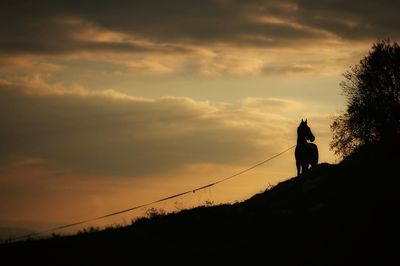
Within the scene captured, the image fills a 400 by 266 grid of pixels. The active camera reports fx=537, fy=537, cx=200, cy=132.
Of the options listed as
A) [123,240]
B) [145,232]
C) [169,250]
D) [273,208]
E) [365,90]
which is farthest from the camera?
[365,90]

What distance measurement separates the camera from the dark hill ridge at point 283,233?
15.4 m

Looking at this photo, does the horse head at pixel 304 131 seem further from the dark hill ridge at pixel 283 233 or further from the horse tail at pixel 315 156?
the dark hill ridge at pixel 283 233

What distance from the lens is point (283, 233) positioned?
17.6 metres

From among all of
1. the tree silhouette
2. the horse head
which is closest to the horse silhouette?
the horse head

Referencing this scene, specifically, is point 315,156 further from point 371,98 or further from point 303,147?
point 371,98

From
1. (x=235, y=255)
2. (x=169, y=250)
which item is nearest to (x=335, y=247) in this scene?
(x=235, y=255)

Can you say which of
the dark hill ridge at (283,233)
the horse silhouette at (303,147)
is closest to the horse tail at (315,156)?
the horse silhouette at (303,147)

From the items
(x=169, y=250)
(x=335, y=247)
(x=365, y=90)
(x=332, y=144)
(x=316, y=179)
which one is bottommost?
(x=335, y=247)

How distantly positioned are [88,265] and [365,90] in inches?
1749

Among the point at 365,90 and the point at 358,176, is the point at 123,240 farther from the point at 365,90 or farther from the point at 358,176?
the point at 365,90

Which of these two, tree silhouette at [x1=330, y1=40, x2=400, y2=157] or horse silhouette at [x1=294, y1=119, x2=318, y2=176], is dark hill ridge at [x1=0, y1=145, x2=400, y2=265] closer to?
horse silhouette at [x1=294, y1=119, x2=318, y2=176]

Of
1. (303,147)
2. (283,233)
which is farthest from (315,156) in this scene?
(283,233)

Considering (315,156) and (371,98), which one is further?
(371,98)

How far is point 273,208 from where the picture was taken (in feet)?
77.7
